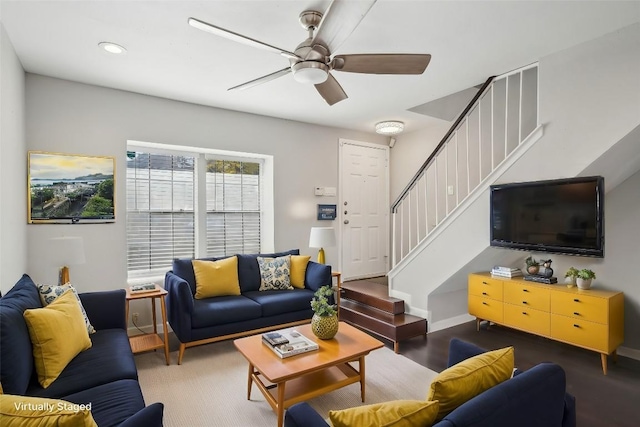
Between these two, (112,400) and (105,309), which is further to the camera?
(105,309)

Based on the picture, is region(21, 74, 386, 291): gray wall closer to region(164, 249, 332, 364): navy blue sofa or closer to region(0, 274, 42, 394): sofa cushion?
region(164, 249, 332, 364): navy blue sofa

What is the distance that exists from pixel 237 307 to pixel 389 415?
8.18 ft

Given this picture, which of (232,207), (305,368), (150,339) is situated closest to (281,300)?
(150,339)

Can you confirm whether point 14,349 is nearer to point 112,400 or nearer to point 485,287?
point 112,400

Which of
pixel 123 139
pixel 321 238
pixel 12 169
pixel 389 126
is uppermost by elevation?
pixel 389 126

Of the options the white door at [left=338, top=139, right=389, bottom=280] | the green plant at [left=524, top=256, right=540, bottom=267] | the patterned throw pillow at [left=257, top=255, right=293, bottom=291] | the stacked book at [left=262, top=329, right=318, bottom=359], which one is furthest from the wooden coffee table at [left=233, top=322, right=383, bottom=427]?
the white door at [left=338, top=139, right=389, bottom=280]

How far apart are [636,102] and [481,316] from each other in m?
2.35

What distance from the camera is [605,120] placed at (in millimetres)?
2516

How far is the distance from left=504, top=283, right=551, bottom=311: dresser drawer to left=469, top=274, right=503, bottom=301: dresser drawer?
0.08 m

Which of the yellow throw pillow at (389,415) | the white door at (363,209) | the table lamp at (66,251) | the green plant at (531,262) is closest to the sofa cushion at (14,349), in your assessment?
the table lamp at (66,251)

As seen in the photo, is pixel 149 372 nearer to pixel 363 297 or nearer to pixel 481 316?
pixel 363 297

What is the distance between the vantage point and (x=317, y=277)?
3.86 m

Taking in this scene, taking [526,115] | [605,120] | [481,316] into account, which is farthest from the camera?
[526,115]

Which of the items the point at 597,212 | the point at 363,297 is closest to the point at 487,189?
the point at 597,212
